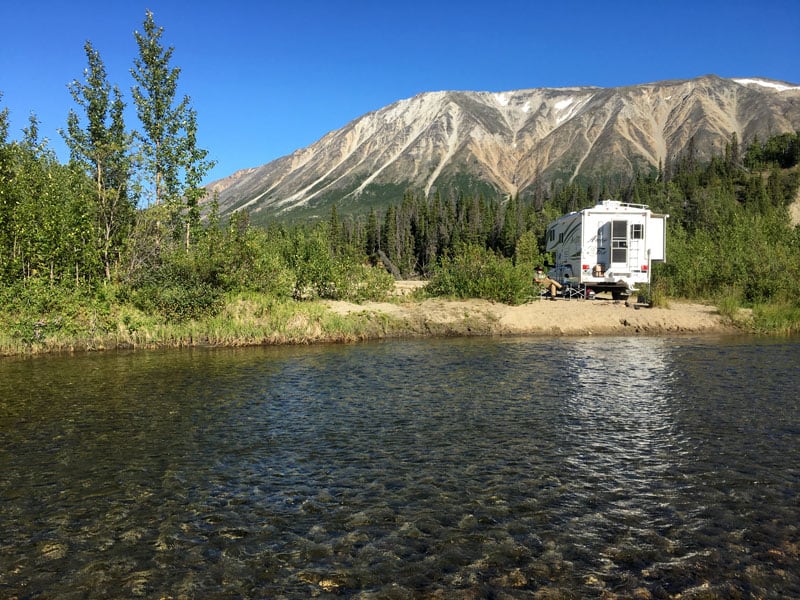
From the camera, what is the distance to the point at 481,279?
108ft

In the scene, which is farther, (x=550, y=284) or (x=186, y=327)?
(x=550, y=284)

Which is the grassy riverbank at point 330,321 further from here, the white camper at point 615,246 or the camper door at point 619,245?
the camper door at point 619,245

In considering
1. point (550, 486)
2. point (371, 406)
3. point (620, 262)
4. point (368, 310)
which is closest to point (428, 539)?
point (550, 486)

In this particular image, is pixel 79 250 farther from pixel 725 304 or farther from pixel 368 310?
pixel 725 304

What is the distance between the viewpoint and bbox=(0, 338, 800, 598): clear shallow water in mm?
6605

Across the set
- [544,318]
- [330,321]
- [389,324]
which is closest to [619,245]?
[544,318]

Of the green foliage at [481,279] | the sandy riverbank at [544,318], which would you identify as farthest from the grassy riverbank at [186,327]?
the green foliage at [481,279]

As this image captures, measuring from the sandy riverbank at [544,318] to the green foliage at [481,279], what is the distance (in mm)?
1015

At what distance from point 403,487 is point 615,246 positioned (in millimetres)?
28874

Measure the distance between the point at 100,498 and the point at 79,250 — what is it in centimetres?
2105

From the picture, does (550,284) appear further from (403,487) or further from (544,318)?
(403,487)

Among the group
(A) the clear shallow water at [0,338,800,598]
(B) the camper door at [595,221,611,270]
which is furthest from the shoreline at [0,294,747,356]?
(A) the clear shallow water at [0,338,800,598]

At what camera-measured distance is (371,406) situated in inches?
565

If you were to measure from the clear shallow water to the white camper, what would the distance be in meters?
17.4
